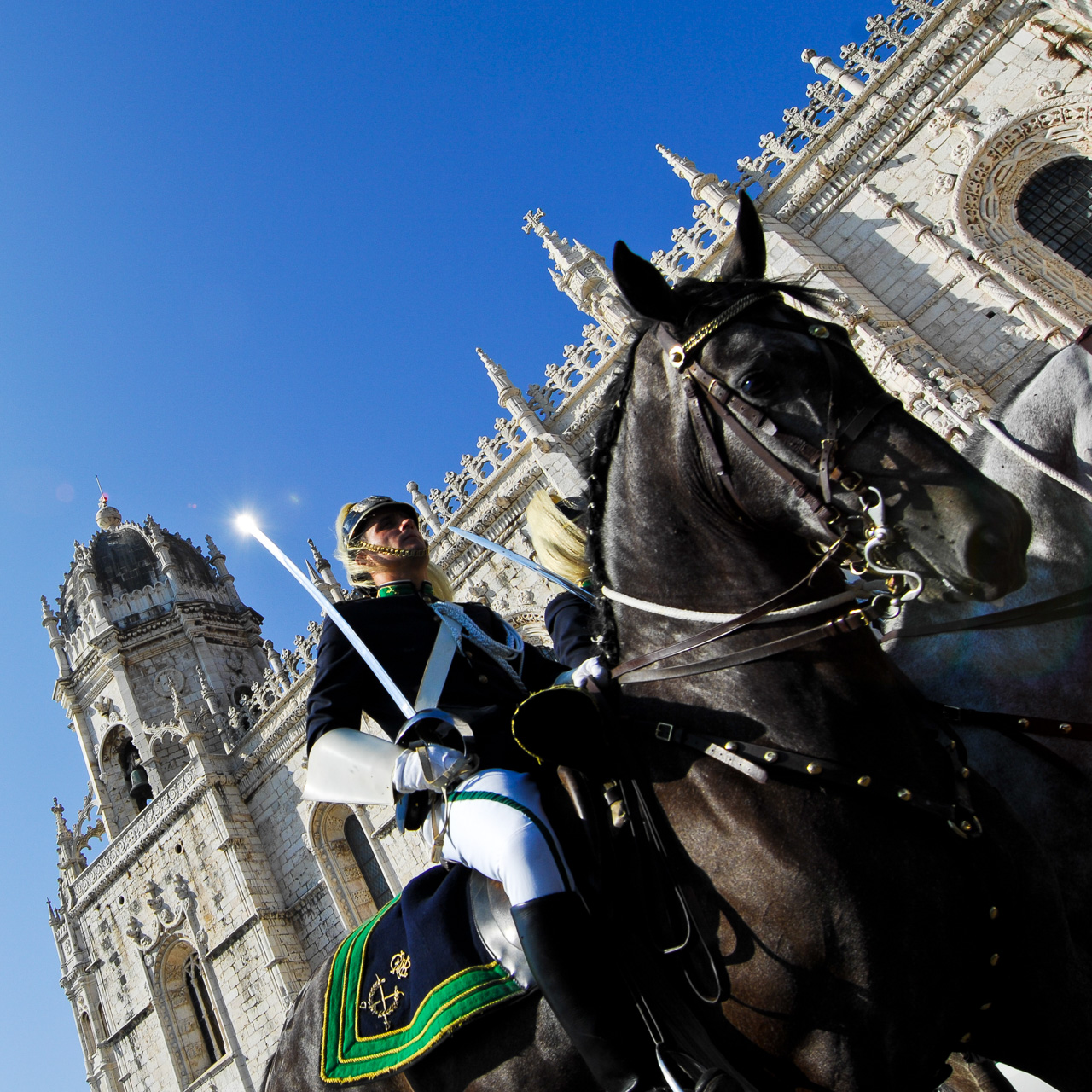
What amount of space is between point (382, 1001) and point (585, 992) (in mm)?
1119

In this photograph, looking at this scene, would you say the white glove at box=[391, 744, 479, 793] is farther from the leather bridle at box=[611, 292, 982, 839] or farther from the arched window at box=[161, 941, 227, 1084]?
the arched window at box=[161, 941, 227, 1084]

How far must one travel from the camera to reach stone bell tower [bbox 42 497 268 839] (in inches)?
952

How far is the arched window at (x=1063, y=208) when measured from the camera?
48.2 ft

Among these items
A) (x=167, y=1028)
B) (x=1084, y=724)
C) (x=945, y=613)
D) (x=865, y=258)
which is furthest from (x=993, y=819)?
(x=167, y=1028)

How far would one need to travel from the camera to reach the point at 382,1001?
348cm

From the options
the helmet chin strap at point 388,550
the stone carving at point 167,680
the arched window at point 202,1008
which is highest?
the stone carving at point 167,680

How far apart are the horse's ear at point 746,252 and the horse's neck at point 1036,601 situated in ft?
4.92

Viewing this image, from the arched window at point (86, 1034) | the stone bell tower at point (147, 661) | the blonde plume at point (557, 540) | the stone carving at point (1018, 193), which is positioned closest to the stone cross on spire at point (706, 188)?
the stone carving at point (1018, 193)

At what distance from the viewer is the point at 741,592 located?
2984 millimetres

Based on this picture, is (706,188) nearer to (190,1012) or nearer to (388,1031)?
(388,1031)

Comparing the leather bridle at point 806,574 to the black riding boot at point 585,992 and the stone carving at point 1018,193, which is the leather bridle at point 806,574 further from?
the stone carving at point 1018,193

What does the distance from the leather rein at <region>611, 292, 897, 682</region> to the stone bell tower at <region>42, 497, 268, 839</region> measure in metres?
21.7

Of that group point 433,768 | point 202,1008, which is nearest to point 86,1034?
point 202,1008

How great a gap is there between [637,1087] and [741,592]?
60.2 inches
